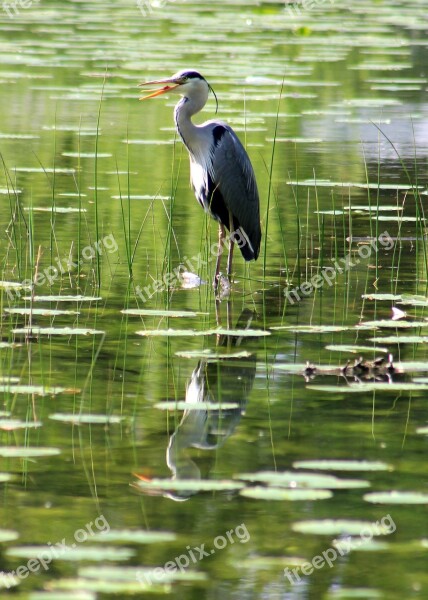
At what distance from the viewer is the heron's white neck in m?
8.12

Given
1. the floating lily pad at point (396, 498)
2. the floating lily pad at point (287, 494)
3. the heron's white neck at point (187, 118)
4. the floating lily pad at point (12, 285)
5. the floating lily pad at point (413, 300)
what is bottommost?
the floating lily pad at point (396, 498)

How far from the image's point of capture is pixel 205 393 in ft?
17.1

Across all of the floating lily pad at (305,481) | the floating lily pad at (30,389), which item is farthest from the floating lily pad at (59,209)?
the floating lily pad at (305,481)

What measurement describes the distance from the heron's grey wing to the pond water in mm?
292

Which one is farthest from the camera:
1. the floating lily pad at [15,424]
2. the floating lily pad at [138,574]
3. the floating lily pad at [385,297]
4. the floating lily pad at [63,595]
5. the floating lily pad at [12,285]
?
the floating lily pad at [385,297]

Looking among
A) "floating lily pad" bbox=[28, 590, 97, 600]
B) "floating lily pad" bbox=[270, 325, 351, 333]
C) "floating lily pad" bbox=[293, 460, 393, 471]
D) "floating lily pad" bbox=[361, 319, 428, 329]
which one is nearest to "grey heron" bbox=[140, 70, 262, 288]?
"floating lily pad" bbox=[270, 325, 351, 333]

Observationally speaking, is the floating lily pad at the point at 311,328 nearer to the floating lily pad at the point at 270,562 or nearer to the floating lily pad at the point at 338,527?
the floating lily pad at the point at 338,527

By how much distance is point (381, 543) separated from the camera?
3.77 m

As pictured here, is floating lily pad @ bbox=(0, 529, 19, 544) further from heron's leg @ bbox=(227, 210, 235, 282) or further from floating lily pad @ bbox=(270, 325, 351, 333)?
heron's leg @ bbox=(227, 210, 235, 282)

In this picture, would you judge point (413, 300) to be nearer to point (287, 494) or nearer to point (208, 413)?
point (208, 413)

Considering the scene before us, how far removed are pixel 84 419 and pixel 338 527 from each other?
1263 mm

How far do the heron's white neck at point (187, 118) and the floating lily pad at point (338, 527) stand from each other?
4.60m

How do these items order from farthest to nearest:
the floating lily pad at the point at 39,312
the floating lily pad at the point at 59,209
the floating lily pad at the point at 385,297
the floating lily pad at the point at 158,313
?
the floating lily pad at the point at 59,209 → the floating lily pad at the point at 385,297 → the floating lily pad at the point at 158,313 → the floating lily pad at the point at 39,312

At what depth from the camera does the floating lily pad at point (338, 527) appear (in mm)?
3734
